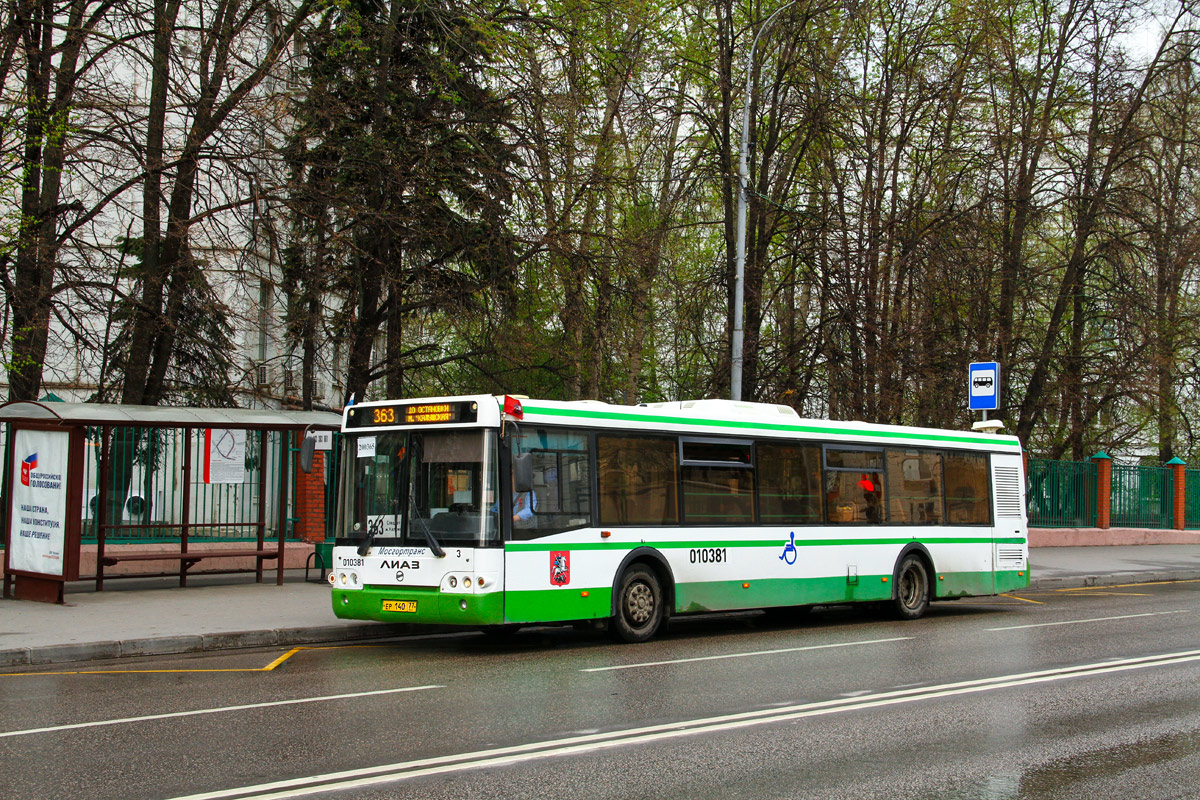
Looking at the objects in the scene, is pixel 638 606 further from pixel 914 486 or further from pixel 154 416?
pixel 154 416

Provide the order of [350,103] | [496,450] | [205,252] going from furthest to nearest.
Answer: [350,103] → [205,252] → [496,450]

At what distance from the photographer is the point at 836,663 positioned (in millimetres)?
11320

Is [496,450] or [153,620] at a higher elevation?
[496,450]

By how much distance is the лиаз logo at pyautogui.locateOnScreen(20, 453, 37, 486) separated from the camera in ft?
50.5

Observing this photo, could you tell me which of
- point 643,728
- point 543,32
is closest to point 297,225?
point 543,32

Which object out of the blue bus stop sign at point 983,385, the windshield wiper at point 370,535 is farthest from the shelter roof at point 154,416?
the blue bus stop sign at point 983,385

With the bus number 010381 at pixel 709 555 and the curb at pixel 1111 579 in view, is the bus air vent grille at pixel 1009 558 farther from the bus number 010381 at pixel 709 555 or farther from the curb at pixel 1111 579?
the bus number 010381 at pixel 709 555

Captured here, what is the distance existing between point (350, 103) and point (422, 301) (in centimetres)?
361

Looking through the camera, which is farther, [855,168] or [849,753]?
[855,168]

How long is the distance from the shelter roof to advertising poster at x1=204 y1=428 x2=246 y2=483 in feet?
0.92

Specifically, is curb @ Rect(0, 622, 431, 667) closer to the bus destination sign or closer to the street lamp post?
the bus destination sign

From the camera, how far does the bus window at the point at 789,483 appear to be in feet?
48.5

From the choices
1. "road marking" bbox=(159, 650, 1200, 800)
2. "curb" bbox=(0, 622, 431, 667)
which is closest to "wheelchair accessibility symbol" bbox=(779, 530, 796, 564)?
"road marking" bbox=(159, 650, 1200, 800)

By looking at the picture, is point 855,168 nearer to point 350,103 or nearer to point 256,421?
point 350,103
